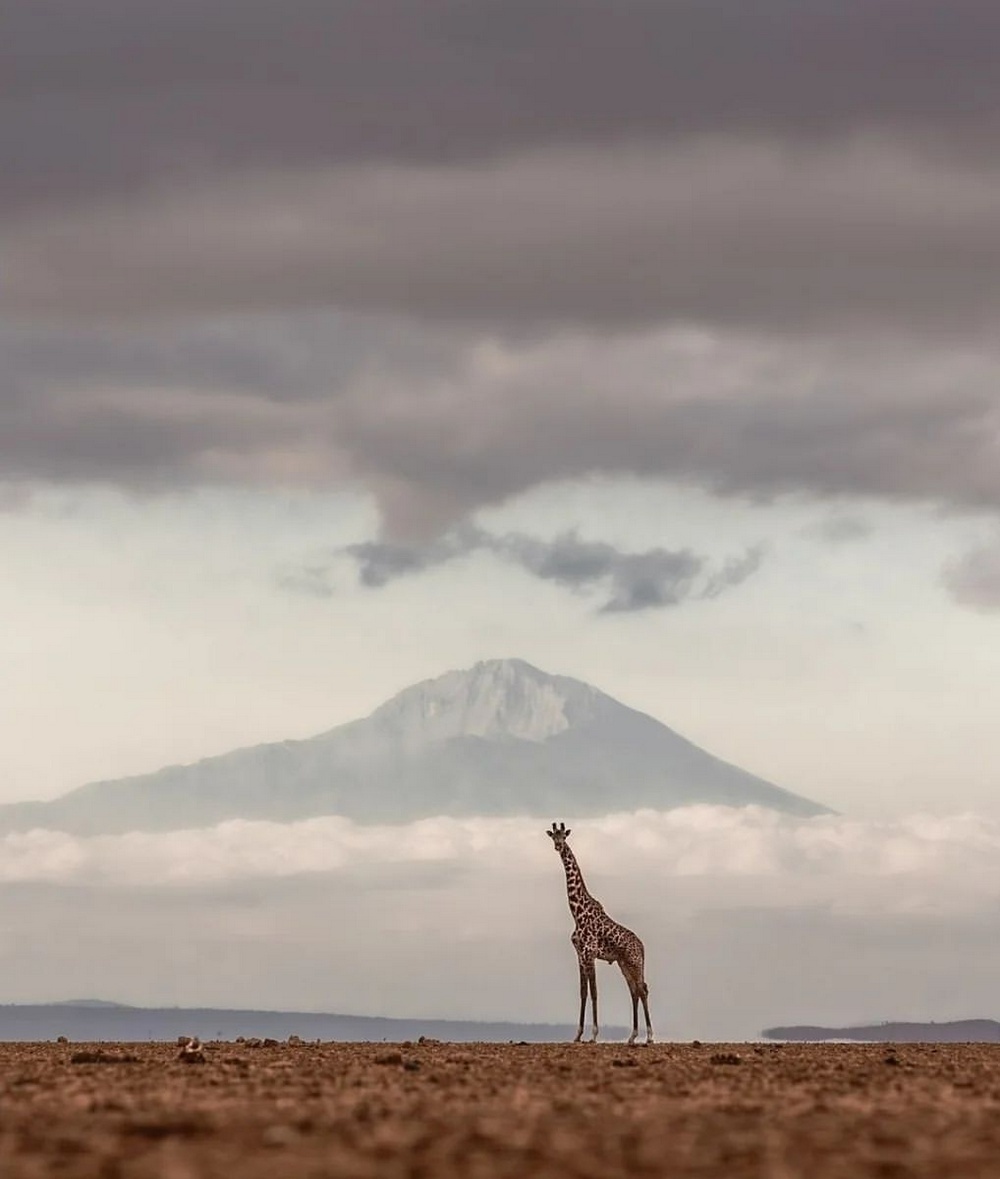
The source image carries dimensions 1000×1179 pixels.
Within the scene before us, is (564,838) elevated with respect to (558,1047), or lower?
elevated

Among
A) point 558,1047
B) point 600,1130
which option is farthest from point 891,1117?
point 558,1047

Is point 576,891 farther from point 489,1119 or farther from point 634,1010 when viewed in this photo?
point 489,1119

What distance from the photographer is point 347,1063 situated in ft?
119

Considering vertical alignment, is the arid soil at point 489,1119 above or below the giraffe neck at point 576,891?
below

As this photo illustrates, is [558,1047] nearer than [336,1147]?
No

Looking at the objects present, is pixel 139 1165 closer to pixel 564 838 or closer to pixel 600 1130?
pixel 600 1130

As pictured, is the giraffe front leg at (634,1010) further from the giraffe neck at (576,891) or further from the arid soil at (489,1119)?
the arid soil at (489,1119)

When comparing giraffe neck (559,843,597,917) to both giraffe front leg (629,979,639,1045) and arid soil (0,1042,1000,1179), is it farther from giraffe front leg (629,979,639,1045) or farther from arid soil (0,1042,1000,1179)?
arid soil (0,1042,1000,1179)

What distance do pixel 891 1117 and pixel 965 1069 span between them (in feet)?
42.0

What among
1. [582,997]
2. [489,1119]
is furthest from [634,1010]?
[489,1119]

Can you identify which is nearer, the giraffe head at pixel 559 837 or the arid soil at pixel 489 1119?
the arid soil at pixel 489 1119

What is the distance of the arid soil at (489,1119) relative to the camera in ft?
60.1

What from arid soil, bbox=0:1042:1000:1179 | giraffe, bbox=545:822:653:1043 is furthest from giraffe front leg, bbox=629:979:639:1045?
arid soil, bbox=0:1042:1000:1179

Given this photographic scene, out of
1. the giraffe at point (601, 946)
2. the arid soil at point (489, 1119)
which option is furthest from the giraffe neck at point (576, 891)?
the arid soil at point (489, 1119)
